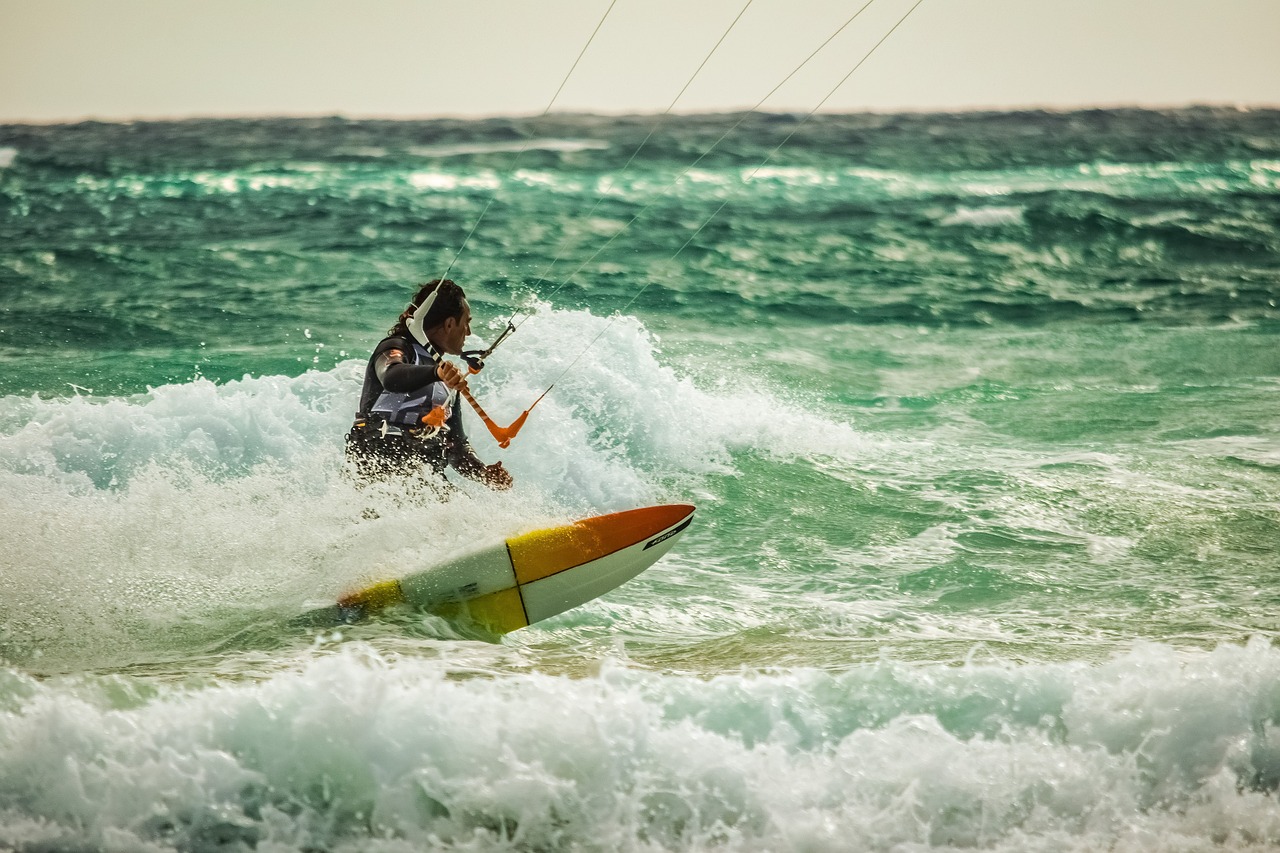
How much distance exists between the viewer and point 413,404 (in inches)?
127

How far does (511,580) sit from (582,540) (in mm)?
229

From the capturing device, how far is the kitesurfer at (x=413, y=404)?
10.5 ft

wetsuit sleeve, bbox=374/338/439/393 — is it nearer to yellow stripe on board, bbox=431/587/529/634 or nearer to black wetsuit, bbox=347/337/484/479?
black wetsuit, bbox=347/337/484/479

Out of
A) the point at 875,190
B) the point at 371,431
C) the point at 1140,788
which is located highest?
the point at 875,190

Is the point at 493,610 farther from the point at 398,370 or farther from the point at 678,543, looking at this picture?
the point at 678,543

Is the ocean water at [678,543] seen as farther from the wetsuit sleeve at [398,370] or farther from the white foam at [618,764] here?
the wetsuit sleeve at [398,370]

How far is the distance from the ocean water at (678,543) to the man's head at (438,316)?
1.47 ft

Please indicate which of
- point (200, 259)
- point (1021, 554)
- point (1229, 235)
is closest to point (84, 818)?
point (1021, 554)

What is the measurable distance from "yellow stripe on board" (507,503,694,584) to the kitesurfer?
0.33m

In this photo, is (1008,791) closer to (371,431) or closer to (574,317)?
(371,431)

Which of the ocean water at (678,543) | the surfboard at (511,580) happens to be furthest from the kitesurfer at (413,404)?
the surfboard at (511,580)

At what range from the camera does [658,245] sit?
34.9ft

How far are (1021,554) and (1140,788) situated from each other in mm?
1596

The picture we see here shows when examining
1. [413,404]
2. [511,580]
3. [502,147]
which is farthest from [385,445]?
[502,147]
